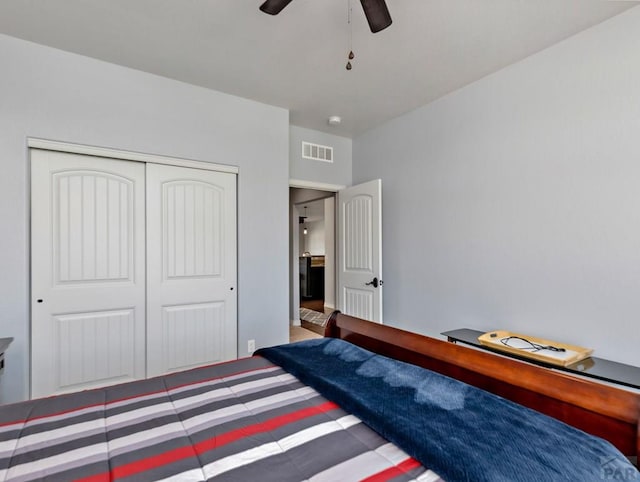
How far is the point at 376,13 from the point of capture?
1603mm

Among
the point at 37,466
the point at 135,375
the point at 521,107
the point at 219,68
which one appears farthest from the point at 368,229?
the point at 37,466

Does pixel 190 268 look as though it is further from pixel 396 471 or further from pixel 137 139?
pixel 396 471

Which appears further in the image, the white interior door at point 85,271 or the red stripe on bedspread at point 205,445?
the white interior door at point 85,271

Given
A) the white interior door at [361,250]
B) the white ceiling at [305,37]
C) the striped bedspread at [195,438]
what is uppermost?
the white ceiling at [305,37]

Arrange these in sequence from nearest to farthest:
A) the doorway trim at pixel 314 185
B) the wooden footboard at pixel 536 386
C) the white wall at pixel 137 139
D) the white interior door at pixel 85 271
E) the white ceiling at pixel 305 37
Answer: the wooden footboard at pixel 536 386, the white ceiling at pixel 305 37, the white wall at pixel 137 139, the white interior door at pixel 85 271, the doorway trim at pixel 314 185

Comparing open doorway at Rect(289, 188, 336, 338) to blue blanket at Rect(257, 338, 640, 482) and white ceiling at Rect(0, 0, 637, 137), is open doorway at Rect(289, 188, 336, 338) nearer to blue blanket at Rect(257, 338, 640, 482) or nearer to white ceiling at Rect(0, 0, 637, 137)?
white ceiling at Rect(0, 0, 637, 137)

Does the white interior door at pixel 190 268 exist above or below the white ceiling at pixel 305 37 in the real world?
below

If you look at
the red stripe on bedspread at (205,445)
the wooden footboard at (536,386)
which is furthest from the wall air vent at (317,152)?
the red stripe on bedspread at (205,445)

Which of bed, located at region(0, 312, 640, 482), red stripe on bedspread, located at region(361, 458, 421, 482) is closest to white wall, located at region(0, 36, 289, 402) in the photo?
bed, located at region(0, 312, 640, 482)

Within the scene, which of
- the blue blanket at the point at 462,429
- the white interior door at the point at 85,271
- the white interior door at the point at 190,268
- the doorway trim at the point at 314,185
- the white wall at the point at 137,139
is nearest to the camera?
the blue blanket at the point at 462,429

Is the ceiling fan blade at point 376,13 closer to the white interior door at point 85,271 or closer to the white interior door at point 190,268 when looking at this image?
the white interior door at point 190,268

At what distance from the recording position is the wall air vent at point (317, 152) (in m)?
3.98

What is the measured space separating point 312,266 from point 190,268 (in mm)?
5059

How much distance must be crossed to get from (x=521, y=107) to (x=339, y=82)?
4.83 ft
